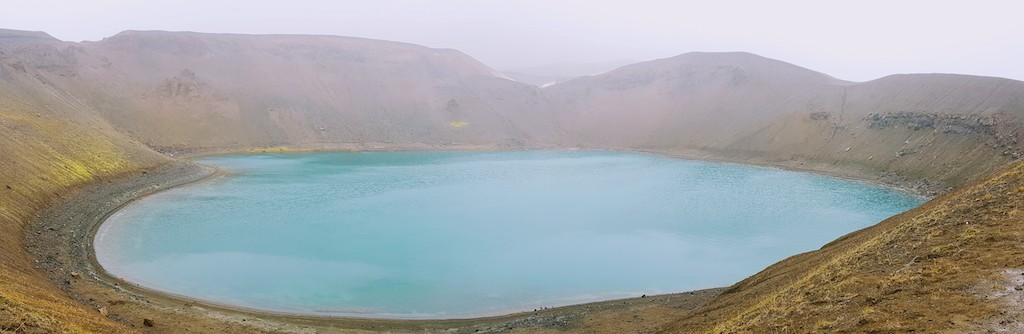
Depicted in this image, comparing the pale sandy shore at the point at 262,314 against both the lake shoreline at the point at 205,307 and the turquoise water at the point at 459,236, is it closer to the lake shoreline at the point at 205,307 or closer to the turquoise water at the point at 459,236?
the lake shoreline at the point at 205,307

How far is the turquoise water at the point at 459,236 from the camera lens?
25.0 meters

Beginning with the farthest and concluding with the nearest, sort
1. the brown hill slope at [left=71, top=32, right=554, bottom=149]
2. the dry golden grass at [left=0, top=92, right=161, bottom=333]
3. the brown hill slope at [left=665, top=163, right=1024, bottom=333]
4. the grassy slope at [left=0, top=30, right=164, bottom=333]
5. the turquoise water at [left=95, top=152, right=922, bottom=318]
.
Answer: the brown hill slope at [left=71, top=32, right=554, bottom=149], the turquoise water at [left=95, top=152, right=922, bottom=318], the grassy slope at [left=0, top=30, right=164, bottom=333], the dry golden grass at [left=0, top=92, right=161, bottom=333], the brown hill slope at [left=665, top=163, right=1024, bottom=333]

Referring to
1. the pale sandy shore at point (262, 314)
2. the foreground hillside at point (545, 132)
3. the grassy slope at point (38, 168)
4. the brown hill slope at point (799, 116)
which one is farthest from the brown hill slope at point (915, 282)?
the brown hill slope at point (799, 116)

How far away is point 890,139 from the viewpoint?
2618 inches

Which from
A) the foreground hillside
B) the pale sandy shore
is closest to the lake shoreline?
the pale sandy shore

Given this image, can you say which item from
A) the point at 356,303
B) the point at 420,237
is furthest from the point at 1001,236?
the point at 420,237

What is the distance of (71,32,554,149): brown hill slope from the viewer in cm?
8669

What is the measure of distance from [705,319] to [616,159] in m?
71.3

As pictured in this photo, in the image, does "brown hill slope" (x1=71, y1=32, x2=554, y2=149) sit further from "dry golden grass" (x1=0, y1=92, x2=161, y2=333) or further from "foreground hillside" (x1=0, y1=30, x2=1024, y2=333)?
"dry golden grass" (x1=0, y1=92, x2=161, y2=333)

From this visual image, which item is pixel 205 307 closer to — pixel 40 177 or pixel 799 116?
pixel 40 177

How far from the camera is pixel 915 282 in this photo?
11211mm

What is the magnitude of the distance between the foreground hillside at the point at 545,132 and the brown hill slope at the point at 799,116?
13.7 inches

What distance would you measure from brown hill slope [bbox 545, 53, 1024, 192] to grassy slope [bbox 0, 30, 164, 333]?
6219cm

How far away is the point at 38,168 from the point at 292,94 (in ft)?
224
